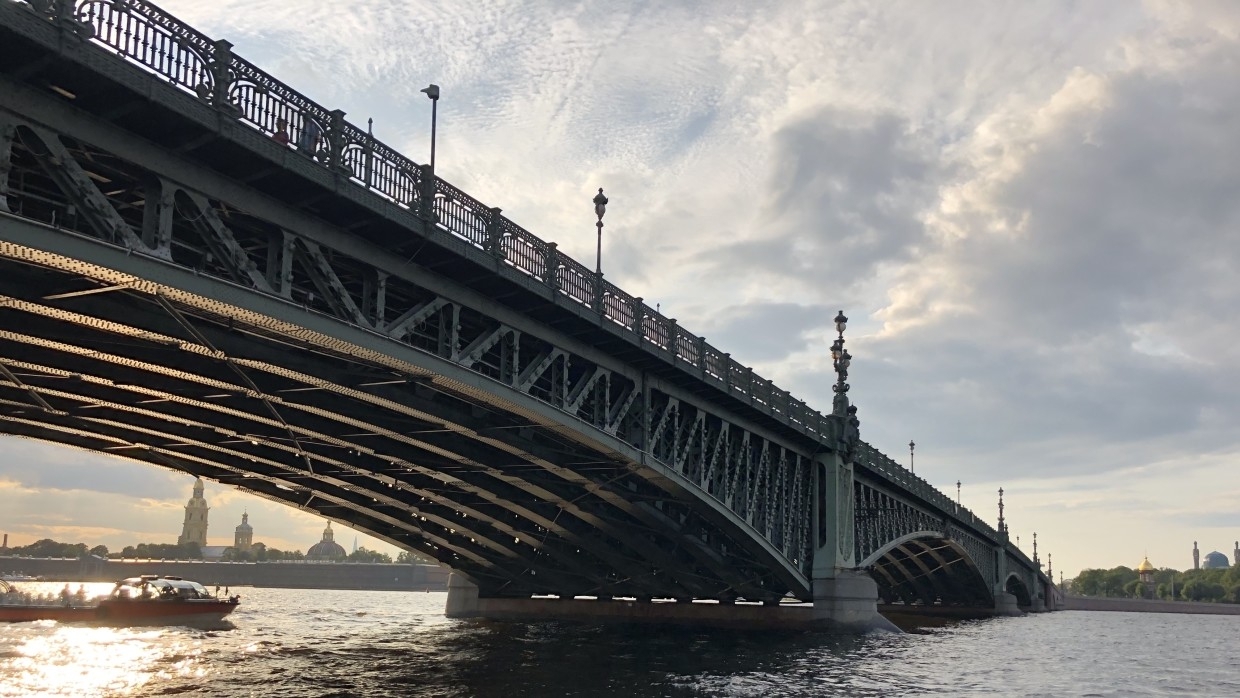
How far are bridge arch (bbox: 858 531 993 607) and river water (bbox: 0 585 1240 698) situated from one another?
21.3 metres

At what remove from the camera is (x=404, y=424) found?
105 feet

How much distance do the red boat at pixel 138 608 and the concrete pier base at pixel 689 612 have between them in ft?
43.2

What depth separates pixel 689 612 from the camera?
55500mm

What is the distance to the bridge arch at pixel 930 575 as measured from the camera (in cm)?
7619

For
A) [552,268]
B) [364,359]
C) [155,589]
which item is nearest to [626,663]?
[552,268]

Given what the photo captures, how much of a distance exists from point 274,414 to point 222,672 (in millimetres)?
7277

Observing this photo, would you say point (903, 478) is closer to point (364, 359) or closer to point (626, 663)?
point (626, 663)

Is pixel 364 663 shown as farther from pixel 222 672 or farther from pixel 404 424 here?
pixel 404 424

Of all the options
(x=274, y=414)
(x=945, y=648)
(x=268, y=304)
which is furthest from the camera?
(x=945, y=648)

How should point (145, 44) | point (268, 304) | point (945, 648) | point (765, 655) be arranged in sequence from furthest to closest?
point (945, 648)
point (765, 655)
point (268, 304)
point (145, 44)

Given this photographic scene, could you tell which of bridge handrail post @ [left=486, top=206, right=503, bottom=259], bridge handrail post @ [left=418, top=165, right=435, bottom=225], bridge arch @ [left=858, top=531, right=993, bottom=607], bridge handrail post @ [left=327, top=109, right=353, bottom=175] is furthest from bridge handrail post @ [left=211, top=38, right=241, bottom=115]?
bridge arch @ [left=858, top=531, right=993, bottom=607]

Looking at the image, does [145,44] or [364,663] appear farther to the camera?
[364,663]

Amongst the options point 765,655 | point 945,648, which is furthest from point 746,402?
point 945,648

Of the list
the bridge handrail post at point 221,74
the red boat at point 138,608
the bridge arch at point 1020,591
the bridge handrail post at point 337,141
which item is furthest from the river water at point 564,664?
the bridge arch at point 1020,591
